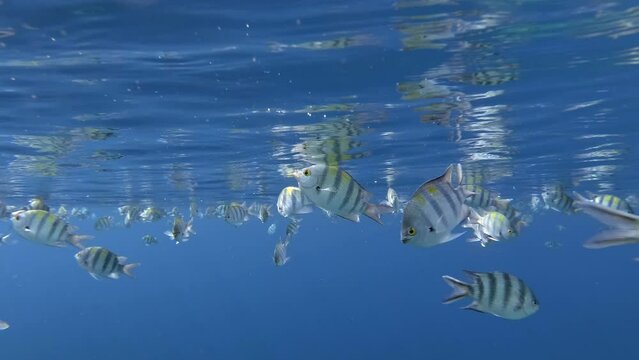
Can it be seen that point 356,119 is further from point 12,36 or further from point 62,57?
point 12,36

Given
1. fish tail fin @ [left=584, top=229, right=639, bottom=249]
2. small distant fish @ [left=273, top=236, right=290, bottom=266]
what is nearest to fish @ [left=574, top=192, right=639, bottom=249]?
fish tail fin @ [left=584, top=229, right=639, bottom=249]

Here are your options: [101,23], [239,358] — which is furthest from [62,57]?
[239,358]

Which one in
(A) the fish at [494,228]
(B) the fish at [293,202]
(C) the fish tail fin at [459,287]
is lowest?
(A) the fish at [494,228]

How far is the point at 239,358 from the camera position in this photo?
64.5m

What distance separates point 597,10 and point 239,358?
61032mm

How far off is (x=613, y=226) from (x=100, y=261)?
8260 mm

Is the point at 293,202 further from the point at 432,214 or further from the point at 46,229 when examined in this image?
the point at 432,214

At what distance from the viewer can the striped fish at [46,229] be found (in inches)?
343

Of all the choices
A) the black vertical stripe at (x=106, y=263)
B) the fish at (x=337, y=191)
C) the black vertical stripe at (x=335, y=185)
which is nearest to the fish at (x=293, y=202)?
the black vertical stripe at (x=106, y=263)

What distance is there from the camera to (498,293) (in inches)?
Answer: 246

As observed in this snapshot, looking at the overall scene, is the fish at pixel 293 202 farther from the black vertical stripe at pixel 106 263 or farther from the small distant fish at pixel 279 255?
the black vertical stripe at pixel 106 263

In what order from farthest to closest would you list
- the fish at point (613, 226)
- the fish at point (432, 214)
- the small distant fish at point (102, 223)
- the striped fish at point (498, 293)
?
the small distant fish at point (102, 223) < the striped fish at point (498, 293) < the fish at point (432, 214) < the fish at point (613, 226)

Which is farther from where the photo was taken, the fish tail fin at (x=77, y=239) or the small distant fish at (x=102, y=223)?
the small distant fish at (x=102, y=223)

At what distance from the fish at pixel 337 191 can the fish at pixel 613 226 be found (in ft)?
10.7
